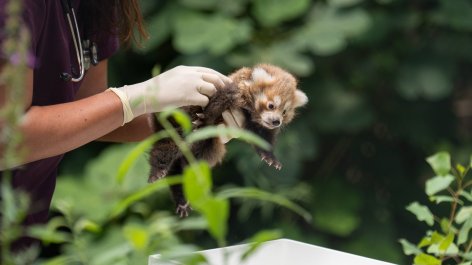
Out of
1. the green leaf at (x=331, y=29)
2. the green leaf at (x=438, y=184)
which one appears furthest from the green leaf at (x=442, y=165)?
the green leaf at (x=331, y=29)

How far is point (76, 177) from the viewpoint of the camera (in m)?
2.71

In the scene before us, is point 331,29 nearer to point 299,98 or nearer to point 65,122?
point 299,98

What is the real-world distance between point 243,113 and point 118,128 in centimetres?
36

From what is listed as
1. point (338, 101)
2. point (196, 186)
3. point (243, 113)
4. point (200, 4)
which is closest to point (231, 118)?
point (243, 113)

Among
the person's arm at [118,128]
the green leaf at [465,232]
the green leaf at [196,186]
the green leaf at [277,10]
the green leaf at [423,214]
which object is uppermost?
the green leaf at [196,186]

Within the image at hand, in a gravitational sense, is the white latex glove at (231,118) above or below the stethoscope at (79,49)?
below

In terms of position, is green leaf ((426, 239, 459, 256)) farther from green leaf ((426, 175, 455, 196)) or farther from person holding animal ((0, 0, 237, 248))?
person holding animal ((0, 0, 237, 248))

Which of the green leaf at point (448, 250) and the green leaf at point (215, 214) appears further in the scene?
the green leaf at point (448, 250)

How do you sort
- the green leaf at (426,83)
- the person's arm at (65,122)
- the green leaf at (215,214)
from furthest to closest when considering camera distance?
1. the green leaf at (426,83)
2. the person's arm at (65,122)
3. the green leaf at (215,214)

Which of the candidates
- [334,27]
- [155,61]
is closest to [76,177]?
[155,61]

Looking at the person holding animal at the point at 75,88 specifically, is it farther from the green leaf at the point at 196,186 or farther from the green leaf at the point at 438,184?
the green leaf at the point at 196,186

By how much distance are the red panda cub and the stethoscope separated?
0.60ft

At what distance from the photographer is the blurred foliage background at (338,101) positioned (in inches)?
→ 106

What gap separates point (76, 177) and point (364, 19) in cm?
111
